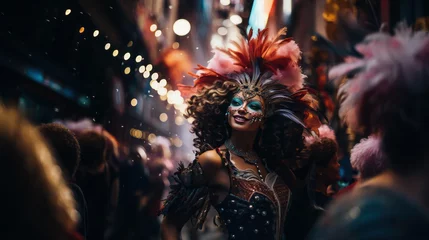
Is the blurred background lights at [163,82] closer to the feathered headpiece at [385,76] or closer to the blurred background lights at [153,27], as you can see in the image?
the blurred background lights at [153,27]

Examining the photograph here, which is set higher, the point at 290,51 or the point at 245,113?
the point at 290,51

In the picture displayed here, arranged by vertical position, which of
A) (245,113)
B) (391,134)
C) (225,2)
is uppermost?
(225,2)

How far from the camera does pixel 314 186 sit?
3.64m

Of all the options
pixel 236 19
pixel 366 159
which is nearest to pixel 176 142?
pixel 236 19

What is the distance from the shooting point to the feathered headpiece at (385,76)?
1.65 metres

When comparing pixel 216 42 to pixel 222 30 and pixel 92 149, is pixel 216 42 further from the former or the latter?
pixel 222 30

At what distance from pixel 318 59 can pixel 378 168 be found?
4032 mm

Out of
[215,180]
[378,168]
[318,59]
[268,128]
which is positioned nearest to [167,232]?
[215,180]

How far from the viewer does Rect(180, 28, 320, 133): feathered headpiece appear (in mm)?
3416

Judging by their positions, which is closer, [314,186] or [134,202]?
[314,186]

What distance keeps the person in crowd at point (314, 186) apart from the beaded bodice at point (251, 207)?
17 centimetres

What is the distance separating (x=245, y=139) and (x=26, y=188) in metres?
2.22

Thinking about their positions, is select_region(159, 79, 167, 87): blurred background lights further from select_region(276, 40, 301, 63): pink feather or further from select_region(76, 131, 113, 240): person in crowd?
select_region(276, 40, 301, 63): pink feather

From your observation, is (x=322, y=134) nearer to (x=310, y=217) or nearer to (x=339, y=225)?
(x=310, y=217)
